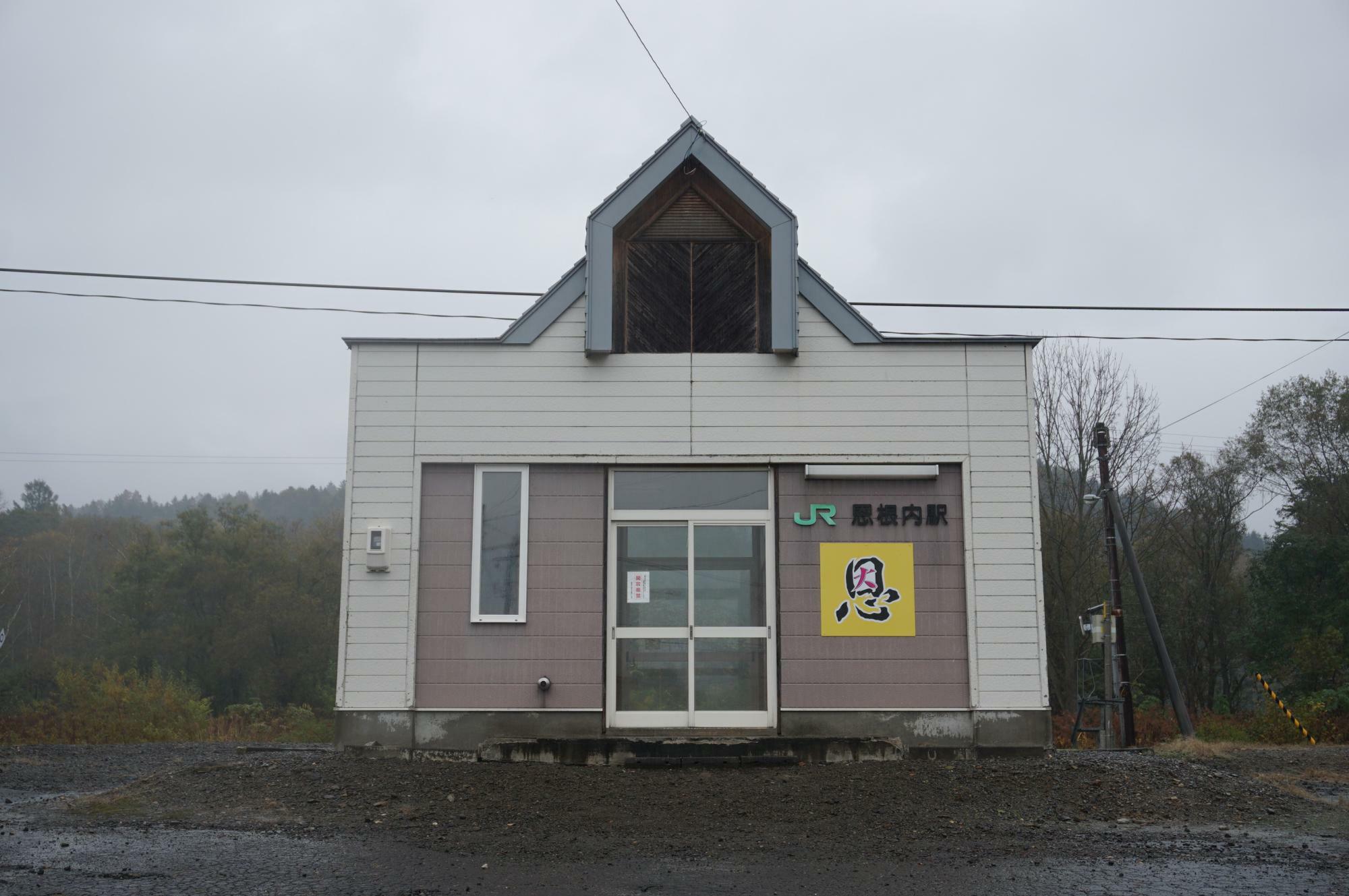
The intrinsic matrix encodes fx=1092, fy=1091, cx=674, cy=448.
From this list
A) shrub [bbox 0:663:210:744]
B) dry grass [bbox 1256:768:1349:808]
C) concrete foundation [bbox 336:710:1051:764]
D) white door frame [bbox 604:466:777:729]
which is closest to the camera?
dry grass [bbox 1256:768:1349:808]

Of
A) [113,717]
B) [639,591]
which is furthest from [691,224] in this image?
[113,717]

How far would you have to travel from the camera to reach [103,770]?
11.8 meters

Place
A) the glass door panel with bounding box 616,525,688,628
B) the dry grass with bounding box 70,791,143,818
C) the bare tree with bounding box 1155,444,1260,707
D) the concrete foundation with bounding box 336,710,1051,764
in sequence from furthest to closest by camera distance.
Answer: the bare tree with bounding box 1155,444,1260,707, the glass door panel with bounding box 616,525,688,628, the concrete foundation with bounding box 336,710,1051,764, the dry grass with bounding box 70,791,143,818

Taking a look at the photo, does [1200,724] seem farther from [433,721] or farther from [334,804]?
[334,804]

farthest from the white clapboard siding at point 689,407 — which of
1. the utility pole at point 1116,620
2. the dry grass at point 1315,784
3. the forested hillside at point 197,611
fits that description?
the forested hillside at point 197,611

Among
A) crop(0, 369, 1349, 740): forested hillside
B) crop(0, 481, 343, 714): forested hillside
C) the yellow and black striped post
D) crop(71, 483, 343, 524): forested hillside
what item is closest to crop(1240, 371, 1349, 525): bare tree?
crop(0, 369, 1349, 740): forested hillside

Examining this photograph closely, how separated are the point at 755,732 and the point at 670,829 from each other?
106 inches

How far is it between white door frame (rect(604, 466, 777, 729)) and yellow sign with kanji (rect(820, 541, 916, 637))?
55cm

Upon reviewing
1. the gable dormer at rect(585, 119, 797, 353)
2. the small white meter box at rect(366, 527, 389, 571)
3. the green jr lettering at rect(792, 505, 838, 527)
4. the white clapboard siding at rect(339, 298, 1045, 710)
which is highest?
the gable dormer at rect(585, 119, 797, 353)

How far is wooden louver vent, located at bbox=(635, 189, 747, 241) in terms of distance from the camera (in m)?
11.8

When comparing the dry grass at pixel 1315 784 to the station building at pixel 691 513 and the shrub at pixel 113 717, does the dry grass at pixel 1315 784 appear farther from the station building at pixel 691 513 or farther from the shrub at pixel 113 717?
the shrub at pixel 113 717

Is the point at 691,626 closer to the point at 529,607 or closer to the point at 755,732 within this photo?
the point at 755,732

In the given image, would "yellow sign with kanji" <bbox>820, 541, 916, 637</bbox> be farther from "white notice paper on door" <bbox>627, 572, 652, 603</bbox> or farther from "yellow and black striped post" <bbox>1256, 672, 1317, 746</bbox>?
"yellow and black striped post" <bbox>1256, 672, 1317, 746</bbox>

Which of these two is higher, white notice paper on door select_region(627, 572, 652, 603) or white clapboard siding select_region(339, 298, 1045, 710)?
white clapboard siding select_region(339, 298, 1045, 710)
